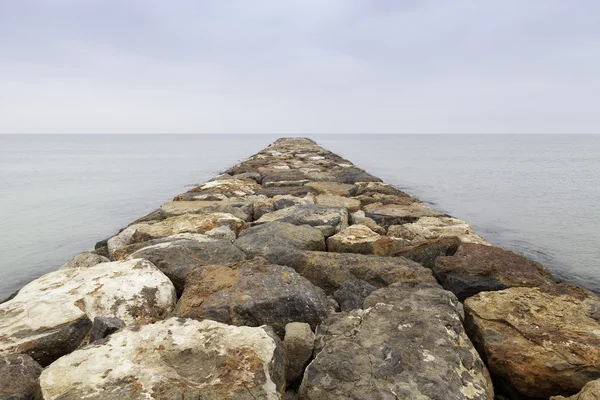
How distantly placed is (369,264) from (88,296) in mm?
2088

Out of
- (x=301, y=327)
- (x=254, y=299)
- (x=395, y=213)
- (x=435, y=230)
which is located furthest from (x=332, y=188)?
(x=301, y=327)

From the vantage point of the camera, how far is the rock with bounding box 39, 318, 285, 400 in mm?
1786

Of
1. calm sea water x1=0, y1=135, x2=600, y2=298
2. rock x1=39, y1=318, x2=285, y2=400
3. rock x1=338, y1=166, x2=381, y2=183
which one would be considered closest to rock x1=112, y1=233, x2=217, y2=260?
rock x1=39, y1=318, x2=285, y2=400

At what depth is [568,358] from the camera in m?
2.16

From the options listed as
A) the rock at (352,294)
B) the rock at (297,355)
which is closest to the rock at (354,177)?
the rock at (352,294)

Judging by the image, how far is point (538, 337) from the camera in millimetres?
2316

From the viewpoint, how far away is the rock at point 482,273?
3.05 meters

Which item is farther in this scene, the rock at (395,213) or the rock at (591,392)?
the rock at (395,213)

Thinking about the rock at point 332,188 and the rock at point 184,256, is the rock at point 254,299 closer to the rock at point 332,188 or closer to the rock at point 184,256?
the rock at point 184,256

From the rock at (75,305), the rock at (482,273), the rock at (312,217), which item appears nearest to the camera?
the rock at (75,305)

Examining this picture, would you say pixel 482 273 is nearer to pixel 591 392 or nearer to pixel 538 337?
pixel 538 337

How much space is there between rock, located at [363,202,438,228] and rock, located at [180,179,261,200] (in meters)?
2.50

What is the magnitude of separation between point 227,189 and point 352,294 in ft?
16.8

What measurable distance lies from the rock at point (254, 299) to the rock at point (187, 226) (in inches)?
65.7
